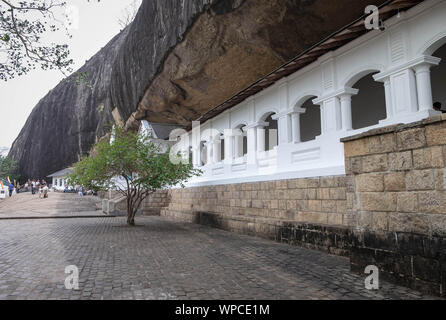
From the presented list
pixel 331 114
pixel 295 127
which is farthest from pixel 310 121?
pixel 331 114

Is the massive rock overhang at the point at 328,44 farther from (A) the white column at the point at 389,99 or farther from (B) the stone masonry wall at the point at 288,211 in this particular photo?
(B) the stone masonry wall at the point at 288,211

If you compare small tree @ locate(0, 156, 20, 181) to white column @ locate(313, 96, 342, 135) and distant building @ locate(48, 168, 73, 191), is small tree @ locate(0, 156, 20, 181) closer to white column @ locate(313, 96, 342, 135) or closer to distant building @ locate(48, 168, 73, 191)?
distant building @ locate(48, 168, 73, 191)

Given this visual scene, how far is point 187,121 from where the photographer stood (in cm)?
1923

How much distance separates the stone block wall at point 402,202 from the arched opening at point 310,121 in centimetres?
793

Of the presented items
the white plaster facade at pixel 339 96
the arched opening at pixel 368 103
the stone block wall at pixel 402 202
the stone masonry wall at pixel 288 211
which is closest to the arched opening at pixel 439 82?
the arched opening at pixel 368 103

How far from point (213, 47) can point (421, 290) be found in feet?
32.1

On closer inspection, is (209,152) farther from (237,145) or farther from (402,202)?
(402,202)

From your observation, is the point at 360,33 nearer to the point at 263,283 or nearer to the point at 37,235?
the point at 263,283

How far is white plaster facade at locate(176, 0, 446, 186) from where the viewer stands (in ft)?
20.9

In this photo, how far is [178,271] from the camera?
541 centimetres

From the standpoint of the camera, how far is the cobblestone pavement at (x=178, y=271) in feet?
13.9

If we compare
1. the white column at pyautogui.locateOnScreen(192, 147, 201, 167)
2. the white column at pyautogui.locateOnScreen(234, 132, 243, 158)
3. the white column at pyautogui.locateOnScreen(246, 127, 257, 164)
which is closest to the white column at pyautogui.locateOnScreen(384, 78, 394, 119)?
the white column at pyautogui.locateOnScreen(246, 127, 257, 164)

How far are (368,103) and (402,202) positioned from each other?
302 inches

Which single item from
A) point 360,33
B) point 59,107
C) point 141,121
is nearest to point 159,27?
point 141,121
